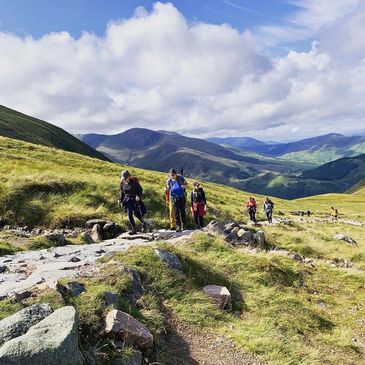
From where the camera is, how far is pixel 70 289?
8.80 m

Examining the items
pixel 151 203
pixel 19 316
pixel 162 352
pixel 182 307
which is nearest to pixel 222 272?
pixel 182 307

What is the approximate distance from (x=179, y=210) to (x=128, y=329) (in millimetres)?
13102

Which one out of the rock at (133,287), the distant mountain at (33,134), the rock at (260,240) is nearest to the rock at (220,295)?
the rock at (133,287)

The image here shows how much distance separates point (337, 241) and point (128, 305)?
2037 cm

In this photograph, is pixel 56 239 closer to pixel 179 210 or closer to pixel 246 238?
pixel 179 210

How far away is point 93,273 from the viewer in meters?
10.4

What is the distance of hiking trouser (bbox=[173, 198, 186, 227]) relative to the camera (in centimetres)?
2073

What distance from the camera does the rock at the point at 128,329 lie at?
7938 millimetres

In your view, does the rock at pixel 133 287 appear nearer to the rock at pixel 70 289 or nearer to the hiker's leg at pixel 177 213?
the rock at pixel 70 289

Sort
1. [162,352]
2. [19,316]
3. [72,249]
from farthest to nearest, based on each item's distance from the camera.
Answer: [72,249]
[162,352]
[19,316]

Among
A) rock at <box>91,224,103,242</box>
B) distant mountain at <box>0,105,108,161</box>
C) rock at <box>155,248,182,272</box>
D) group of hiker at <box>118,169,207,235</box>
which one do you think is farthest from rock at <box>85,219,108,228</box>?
distant mountain at <box>0,105,108,161</box>

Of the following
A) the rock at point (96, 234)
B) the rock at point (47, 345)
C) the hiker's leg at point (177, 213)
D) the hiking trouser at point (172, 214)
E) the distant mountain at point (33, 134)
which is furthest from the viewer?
the distant mountain at point (33, 134)

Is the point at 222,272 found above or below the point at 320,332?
above

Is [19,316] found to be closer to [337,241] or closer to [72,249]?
[72,249]
